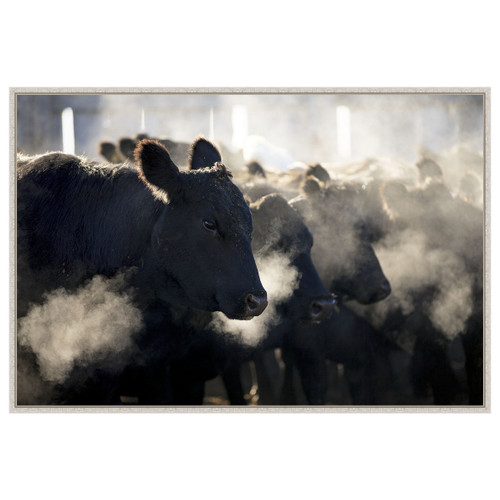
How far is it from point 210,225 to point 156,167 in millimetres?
396

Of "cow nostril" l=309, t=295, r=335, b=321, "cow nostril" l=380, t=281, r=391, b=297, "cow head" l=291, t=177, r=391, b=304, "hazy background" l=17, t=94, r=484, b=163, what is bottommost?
"cow nostril" l=309, t=295, r=335, b=321

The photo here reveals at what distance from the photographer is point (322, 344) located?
17.0ft

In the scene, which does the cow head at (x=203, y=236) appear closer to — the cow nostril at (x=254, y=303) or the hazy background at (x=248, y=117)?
the cow nostril at (x=254, y=303)

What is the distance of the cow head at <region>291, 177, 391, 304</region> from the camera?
5.06 meters

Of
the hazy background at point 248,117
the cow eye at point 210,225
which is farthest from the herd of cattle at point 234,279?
the hazy background at point 248,117

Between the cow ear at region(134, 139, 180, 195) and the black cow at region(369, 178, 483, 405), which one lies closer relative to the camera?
the cow ear at region(134, 139, 180, 195)

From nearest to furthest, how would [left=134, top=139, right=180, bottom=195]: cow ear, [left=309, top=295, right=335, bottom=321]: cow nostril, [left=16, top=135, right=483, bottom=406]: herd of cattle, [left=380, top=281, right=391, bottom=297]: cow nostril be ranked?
[left=134, top=139, right=180, bottom=195]: cow ear → [left=16, top=135, right=483, bottom=406]: herd of cattle → [left=309, top=295, right=335, bottom=321]: cow nostril → [left=380, top=281, right=391, bottom=297]: cow nostril

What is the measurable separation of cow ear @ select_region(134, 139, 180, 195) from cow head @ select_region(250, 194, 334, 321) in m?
1.03

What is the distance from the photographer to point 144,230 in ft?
12.1

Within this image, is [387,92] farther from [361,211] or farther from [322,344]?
[322,344]

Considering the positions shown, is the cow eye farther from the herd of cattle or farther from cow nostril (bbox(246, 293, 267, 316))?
cow nostril (bbox(246, 293, 267, 316))

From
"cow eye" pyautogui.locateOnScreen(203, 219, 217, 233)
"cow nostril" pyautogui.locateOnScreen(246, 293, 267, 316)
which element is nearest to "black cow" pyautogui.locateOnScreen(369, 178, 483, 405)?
"cow nostril" pyautogui.locateOnScreen(246, 293, 267, 316)

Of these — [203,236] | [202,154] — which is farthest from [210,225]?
[202,154]

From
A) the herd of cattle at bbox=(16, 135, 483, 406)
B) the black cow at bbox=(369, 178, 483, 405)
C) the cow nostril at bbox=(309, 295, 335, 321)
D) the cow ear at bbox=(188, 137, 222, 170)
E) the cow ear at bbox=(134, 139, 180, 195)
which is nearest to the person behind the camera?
the cow ear at bbox=(134, 139, 180, 195)
